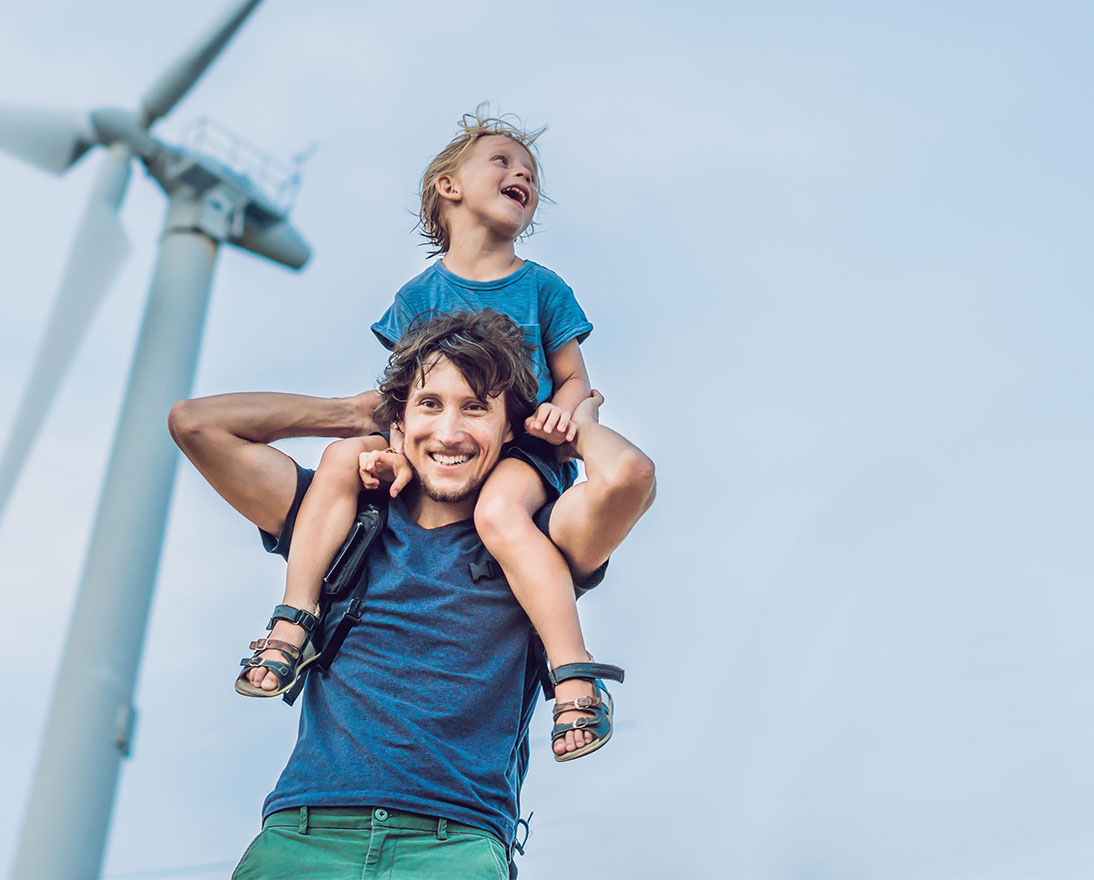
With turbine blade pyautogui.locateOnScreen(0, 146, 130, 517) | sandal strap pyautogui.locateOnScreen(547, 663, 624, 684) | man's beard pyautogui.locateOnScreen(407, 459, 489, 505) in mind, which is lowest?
sandal strap pyautogui.locateOnScreen(547, 663, 624, 684)

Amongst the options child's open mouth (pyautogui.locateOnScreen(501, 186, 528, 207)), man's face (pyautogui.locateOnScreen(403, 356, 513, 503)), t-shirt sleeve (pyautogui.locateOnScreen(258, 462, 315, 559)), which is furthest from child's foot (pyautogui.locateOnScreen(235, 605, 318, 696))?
child's open mouth (pyautogui.locateOnScreen(501, 186, 528, 207))

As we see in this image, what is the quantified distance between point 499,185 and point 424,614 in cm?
181

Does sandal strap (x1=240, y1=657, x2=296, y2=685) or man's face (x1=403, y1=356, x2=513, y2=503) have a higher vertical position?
man's face (x1=403, y1=356, x2=513, y2=503)

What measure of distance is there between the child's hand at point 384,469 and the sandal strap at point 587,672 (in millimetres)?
787

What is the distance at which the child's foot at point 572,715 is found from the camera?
11.9ft

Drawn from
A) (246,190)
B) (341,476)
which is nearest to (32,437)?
(246,190)

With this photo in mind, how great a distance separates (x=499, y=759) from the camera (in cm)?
373

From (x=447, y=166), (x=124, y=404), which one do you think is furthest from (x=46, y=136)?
(x=447, y=166)

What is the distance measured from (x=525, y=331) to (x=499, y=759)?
158cm

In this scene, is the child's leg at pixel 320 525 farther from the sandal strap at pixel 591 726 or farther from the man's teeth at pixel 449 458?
the sandal strap at pixel 591 726

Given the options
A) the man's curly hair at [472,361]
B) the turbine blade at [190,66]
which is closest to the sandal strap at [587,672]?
the man's curly hair at [472,361]

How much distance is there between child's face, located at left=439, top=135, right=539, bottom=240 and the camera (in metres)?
4.88

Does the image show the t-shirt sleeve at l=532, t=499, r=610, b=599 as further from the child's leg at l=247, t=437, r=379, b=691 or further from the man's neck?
the man's neck

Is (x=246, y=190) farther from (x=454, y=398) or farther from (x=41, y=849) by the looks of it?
(x=454, y=398)
